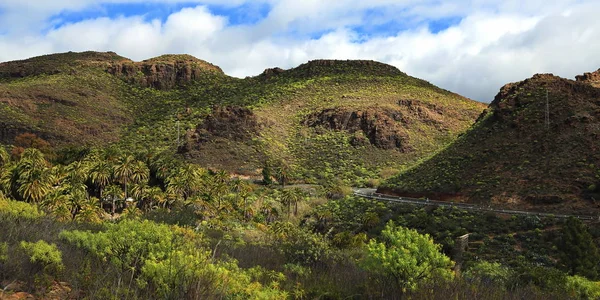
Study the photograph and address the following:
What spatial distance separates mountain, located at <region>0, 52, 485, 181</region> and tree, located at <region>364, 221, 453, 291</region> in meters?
65.5

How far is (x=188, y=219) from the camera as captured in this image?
141 feet

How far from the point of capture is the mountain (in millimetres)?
89125

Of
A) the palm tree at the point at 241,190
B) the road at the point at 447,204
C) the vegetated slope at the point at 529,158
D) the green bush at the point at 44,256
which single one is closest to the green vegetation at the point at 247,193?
the green bush at the point at 44,256

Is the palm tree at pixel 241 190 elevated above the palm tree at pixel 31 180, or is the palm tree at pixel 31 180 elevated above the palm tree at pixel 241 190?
the palm tree at pixel 31 180

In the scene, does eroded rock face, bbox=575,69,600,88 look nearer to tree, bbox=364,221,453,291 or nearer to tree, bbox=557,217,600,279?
tree, bbox=557,217,600,279

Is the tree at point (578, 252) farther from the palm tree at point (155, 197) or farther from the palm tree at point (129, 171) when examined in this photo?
the palm tree at point (129, 171)

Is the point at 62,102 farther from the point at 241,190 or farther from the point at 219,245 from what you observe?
the point at 219,245

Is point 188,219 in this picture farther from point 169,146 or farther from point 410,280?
point 169,146

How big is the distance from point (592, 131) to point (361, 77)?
83.0 m

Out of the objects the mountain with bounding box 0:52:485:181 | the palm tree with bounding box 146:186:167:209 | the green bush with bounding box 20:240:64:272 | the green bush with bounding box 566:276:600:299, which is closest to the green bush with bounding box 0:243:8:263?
the green bush with bounding box 20:240:64:272

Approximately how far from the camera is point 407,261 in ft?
47.7

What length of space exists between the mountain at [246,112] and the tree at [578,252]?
5337 cm

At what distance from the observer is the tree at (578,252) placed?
98.2 ft

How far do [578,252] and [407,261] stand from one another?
23.1m
